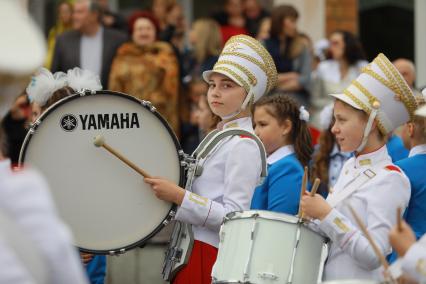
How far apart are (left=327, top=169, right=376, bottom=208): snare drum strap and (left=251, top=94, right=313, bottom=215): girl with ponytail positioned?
2.85 ft

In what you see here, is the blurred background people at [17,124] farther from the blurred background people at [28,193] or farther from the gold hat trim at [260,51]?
the blurred background people at [28,193]

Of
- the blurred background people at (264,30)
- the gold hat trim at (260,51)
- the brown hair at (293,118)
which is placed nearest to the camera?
the gold hat trim at (260,51)

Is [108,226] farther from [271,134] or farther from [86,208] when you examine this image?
[271,134]

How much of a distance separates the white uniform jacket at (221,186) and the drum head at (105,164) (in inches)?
6.3

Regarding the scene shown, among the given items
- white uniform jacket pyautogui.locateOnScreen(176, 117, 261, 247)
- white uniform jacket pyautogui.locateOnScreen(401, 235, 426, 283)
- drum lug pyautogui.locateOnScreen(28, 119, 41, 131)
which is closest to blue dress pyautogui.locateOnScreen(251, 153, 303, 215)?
white uniform jacket pyautogui.locateOnScreen(176, 117, 261, 247)

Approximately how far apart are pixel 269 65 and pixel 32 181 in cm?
322

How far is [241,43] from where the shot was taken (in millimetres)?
6395

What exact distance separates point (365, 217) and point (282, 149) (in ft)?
5.06

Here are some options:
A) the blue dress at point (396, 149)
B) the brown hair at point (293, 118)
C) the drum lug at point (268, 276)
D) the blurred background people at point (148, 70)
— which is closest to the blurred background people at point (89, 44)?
the blurred background people at point (148, 70)

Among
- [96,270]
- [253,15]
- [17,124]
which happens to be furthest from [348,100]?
[253,15]

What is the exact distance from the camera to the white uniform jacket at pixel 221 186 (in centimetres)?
595

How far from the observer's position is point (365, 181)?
5582mm

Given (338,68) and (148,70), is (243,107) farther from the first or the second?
(338,68)

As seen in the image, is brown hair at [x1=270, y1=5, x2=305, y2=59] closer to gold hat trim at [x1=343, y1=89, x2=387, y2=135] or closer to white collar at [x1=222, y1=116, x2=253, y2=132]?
white collar at [x1=222, y1=116, x2=253, y2=132]
